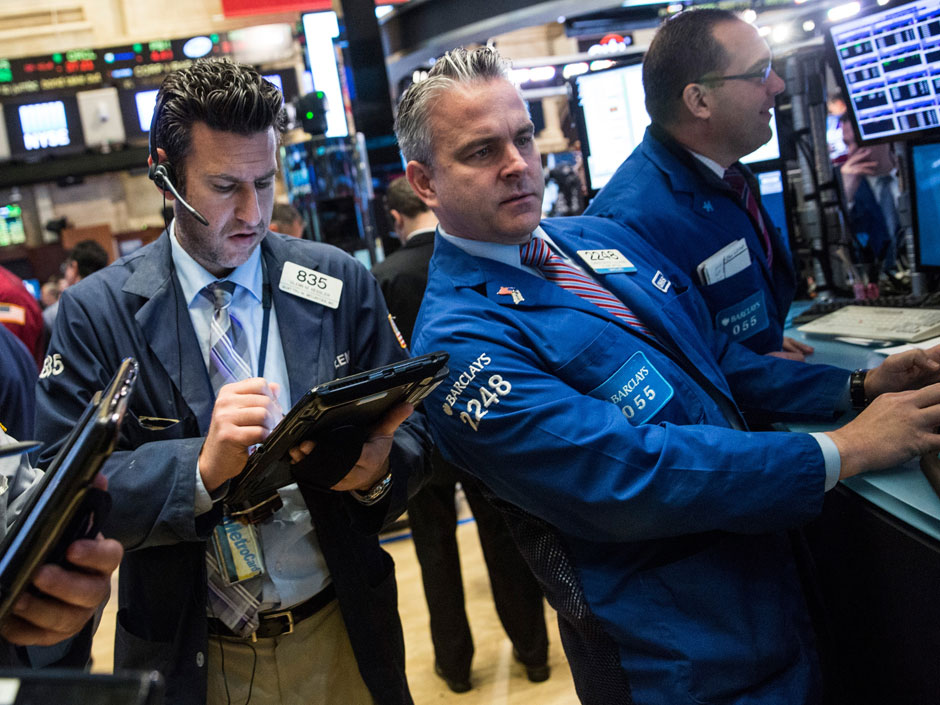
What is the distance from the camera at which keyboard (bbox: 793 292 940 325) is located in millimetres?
2412

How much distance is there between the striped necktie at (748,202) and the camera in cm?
224

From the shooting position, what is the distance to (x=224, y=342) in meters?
1.45

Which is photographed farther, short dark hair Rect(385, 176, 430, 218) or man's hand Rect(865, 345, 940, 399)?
short dark hair Rect(385, 176, 430, 218)

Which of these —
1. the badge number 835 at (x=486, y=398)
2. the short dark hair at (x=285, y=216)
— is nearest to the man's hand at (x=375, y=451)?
the badge number 835 at (x=486, y=398)

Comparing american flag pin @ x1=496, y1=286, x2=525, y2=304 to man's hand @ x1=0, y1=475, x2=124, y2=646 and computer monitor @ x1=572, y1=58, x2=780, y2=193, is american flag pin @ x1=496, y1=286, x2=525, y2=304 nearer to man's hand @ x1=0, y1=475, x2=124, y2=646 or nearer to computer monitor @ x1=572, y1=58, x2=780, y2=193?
man's hand @ x1=0, y1=475, x2=124, y2=646

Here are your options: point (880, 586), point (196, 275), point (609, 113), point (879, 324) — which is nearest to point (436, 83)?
point (196, 275)

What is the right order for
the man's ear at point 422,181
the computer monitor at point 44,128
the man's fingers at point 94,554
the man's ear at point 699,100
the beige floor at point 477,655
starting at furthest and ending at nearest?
the computer monitor at point 44,128 < the beige floor at point 477,655 < the man's ear at point 699,100 < the man's ear at point 422,181 < the man's fingers at point 94,554

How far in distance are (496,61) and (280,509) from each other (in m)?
0.89

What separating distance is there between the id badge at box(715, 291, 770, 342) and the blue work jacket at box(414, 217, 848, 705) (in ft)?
2.13

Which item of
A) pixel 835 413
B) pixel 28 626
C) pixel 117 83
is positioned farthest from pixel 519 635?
pixel 117 83

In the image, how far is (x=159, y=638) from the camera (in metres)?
1.34

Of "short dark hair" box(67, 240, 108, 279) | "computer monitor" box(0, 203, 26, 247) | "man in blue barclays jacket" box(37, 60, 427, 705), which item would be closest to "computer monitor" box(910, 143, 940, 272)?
"man in blue barclays jacket" box(37, 60, 427, 705)

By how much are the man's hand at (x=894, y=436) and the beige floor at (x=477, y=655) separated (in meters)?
2.08

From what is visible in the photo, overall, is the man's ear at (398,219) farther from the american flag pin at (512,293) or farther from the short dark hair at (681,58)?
the american flag pin at (512,293)
